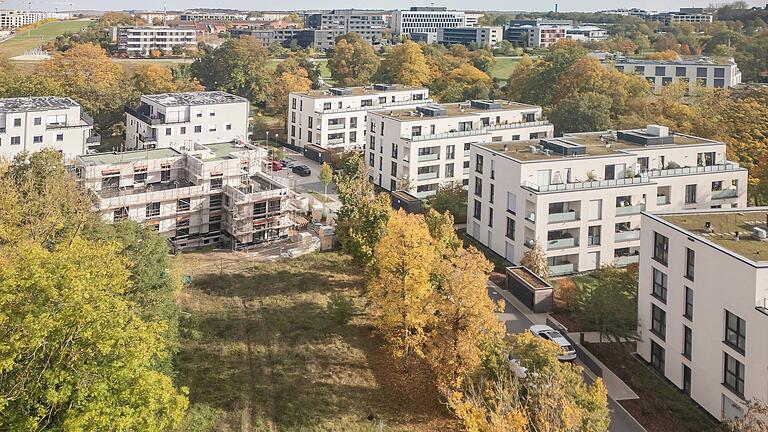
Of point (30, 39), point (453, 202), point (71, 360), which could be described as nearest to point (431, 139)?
point (453, 202)

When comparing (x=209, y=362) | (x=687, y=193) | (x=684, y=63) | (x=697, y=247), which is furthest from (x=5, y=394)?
(x=684, y=63)

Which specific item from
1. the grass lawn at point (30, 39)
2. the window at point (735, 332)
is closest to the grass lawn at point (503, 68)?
the grass lawn at point (30, 39)

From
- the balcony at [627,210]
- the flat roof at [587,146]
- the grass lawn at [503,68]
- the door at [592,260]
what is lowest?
the door at [592,260]

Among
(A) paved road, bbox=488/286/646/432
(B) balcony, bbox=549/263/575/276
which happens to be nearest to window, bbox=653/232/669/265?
(A) paved road, bbox=488/286/646/432

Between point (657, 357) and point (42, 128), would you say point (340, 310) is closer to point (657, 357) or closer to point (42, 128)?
point (657, 357)

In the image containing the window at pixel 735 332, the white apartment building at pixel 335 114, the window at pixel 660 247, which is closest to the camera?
the window at pixel 735 332

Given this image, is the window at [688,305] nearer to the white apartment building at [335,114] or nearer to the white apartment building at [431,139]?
the white apartment building at [431,139]

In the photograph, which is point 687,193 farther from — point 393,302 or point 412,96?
point 412,96
